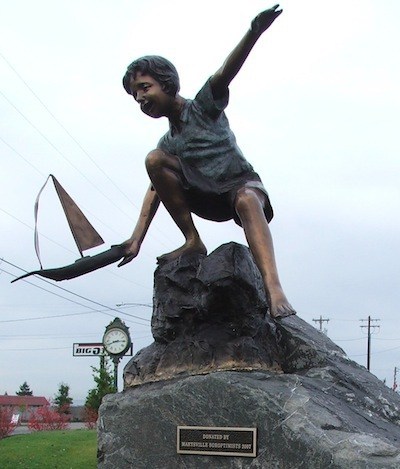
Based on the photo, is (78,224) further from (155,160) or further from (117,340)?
(117,340)

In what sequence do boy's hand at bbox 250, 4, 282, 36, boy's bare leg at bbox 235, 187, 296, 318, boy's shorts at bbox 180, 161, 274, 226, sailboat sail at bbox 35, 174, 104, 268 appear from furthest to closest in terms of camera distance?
1. sailboat sail at bbox 35, 174, 104, 268
2. boy's shorts at bbox 180, 161, 274, 226
3. boy's hand at bbox 250, 4, 282, 36
4. boy's bare leg at bbox 235, 187, 296, 318

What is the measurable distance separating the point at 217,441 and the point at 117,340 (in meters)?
11.5

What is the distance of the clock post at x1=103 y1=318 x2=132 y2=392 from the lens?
1479cm

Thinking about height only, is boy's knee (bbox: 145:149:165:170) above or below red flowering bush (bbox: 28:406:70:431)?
above

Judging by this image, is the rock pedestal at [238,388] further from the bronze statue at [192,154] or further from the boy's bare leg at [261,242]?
the bronze statue at [192,154]

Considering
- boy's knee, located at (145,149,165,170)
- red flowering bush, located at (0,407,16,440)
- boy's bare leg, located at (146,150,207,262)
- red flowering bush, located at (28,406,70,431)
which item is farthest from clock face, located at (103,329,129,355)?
boy's knee, located at (145,149,165,170)

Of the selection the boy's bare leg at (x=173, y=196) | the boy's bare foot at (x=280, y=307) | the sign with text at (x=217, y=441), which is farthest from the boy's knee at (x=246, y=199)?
the sign with text at (x=217, y=441)

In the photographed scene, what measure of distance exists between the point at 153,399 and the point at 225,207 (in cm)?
138

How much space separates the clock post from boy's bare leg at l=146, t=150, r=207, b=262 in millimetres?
10537

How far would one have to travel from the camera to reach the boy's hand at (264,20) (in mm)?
3840

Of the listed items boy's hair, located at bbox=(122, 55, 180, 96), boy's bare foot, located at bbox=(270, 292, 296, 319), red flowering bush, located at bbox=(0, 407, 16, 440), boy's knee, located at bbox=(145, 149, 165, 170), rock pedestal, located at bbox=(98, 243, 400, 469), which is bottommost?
red flowering bush, located at bbox=(0, 407, 16, 440)

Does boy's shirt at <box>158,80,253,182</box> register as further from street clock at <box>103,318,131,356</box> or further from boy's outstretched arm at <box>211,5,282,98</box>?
street clock at <box>103,318,131,356</box>

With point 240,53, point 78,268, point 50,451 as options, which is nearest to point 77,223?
point 78,268

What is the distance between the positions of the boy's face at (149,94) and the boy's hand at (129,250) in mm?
931
